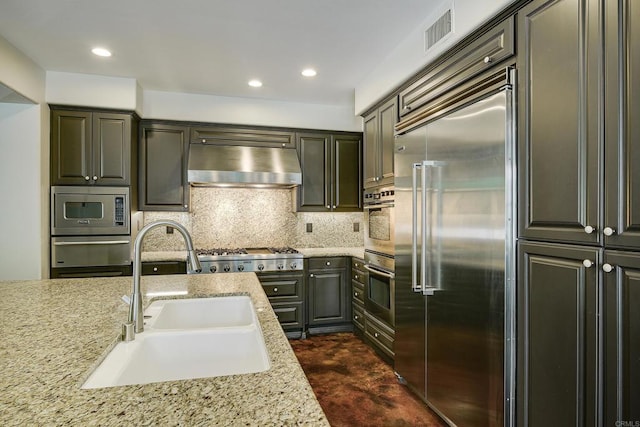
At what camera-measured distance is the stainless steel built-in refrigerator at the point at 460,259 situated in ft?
5.76

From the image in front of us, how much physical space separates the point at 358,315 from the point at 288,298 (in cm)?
74

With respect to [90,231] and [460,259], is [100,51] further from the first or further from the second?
[460,259]

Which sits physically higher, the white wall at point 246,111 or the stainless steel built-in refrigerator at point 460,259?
the white wall at point 246,111

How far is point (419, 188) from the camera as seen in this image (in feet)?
7.81

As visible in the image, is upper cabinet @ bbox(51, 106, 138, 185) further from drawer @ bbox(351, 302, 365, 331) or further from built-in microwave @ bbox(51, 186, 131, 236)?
drawer @ bbox(351, 302, 365, 331)

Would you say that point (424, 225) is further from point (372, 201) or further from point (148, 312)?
point (148, 312)

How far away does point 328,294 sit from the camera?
3.96m

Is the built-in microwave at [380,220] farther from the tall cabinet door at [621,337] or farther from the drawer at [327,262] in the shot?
the tall cabinet door at [621,337]

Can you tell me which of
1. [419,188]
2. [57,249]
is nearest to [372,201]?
[419,188]

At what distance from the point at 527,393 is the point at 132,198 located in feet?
11.4

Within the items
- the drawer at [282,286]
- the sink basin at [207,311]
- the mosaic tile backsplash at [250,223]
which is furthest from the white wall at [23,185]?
the sink basin at [207,311]

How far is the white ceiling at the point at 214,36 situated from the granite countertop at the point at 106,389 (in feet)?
6.13

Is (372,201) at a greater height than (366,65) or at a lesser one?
lesser

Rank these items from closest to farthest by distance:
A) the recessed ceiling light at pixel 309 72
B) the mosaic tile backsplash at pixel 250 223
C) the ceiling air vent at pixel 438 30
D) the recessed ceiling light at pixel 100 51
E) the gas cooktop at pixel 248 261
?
the ceiling air vent at pixel 438 30, the recessed ceiling light at pixel 100 51, the recessed ceiling light at pixel 309 72, the gas cooktop at pixel 248 261, the mosaic tile backsplash at pixel 250 223
